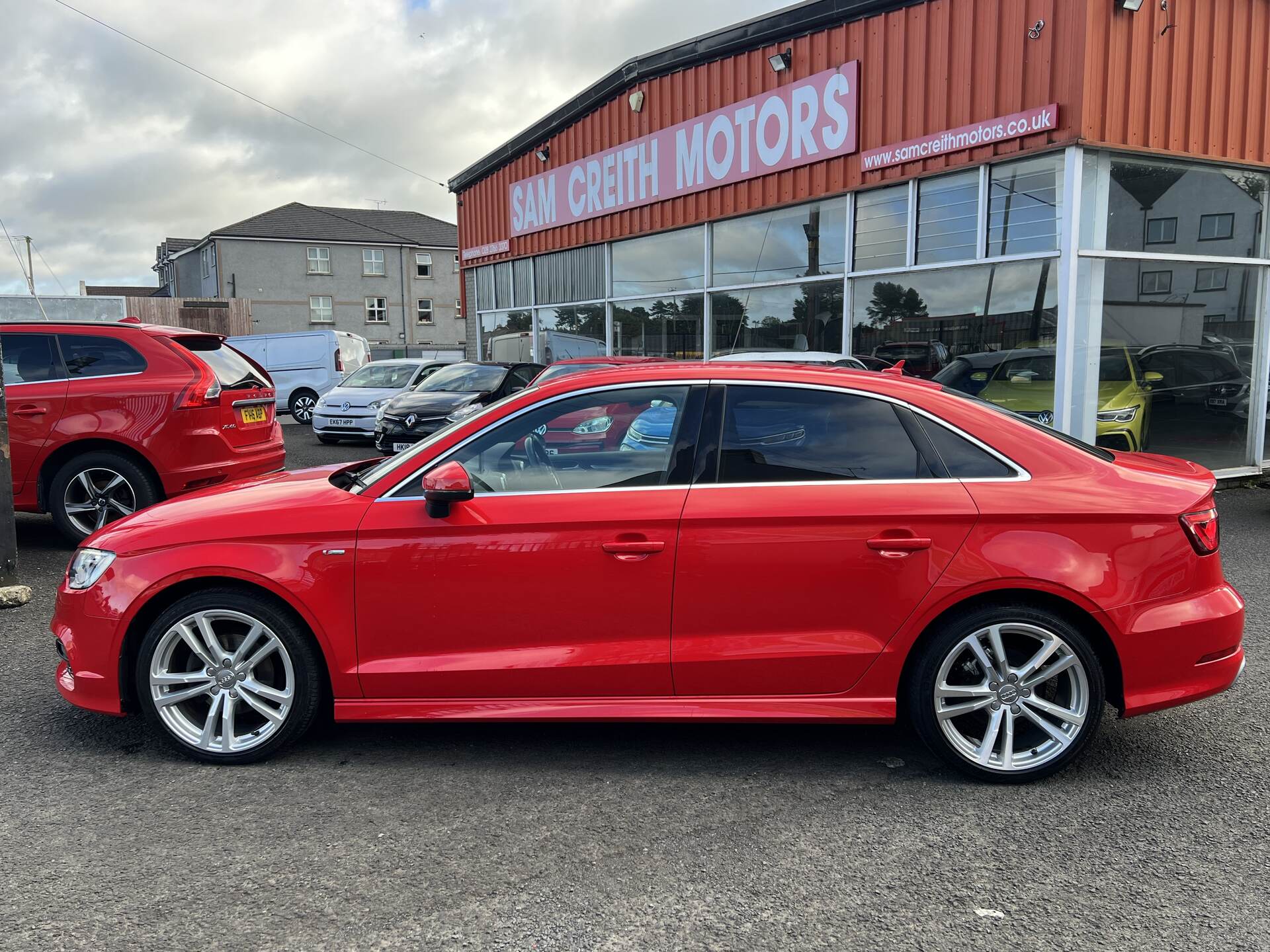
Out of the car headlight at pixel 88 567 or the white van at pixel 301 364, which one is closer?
the car headlight at pixel 88 567

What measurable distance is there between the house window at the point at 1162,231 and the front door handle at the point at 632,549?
8.79 meters

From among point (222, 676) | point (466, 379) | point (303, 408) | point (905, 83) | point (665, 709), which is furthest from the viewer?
point (303, 408)

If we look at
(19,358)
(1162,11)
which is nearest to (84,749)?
(19,358)

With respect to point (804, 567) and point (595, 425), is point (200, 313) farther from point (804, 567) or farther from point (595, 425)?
point (804, 567)

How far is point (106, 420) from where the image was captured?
748 centimetres

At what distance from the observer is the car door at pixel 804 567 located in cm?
349

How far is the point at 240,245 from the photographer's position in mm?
49250

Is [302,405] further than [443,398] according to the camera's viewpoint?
Yes

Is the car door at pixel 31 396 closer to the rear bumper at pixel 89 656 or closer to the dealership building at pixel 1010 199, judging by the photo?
the rear bumper at pixel 89 656

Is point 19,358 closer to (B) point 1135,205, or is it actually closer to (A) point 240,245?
(B) point 1135,205

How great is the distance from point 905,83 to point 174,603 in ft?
32.9

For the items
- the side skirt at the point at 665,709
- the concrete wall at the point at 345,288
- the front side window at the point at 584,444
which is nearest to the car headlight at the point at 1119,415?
the side skirt at the point at 665,709

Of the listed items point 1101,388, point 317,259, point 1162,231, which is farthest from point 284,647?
point 317,259

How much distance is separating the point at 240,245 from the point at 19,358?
45516 millimetres
